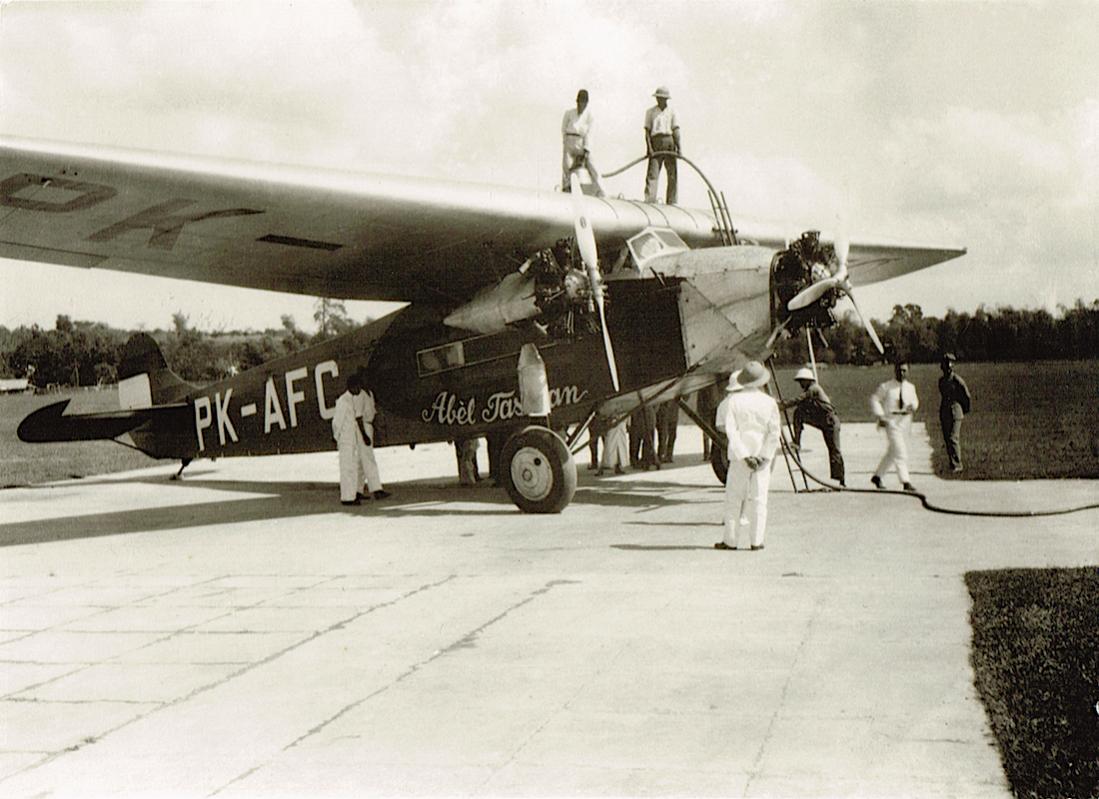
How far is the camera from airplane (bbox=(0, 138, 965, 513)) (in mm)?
9492

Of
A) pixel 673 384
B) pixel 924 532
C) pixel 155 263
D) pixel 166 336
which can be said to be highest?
pixel 166 336

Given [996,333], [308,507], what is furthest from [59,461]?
[996,333]

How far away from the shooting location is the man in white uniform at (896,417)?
12258 mm

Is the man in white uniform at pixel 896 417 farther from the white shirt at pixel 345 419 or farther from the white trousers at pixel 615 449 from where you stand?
the white shirt at pixel 345 419

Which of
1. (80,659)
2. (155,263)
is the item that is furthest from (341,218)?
(80,659)

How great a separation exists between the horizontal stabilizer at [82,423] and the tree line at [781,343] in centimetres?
245

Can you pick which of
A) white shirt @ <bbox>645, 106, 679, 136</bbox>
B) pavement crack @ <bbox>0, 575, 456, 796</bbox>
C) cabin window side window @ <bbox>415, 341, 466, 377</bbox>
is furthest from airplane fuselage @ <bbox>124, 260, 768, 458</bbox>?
pavement crack @ <bbox>0, 575, 456, 796</bbox>

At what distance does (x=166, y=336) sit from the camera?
73.5 meters

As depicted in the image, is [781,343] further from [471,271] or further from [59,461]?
[59,461]

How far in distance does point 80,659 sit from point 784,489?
8913 mm

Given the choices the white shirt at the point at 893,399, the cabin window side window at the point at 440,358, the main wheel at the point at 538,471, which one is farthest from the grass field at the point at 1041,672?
the cabin window side window at the point at 440,358

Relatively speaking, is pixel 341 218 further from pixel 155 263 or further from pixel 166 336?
pixel 166 336

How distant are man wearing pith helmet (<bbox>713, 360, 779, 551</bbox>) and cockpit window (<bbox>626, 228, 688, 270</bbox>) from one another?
118 inches

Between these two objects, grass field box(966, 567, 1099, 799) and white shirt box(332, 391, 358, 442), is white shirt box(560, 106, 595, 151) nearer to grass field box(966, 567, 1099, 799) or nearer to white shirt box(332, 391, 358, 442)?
white shirt box(332, 391, 358, 442)
